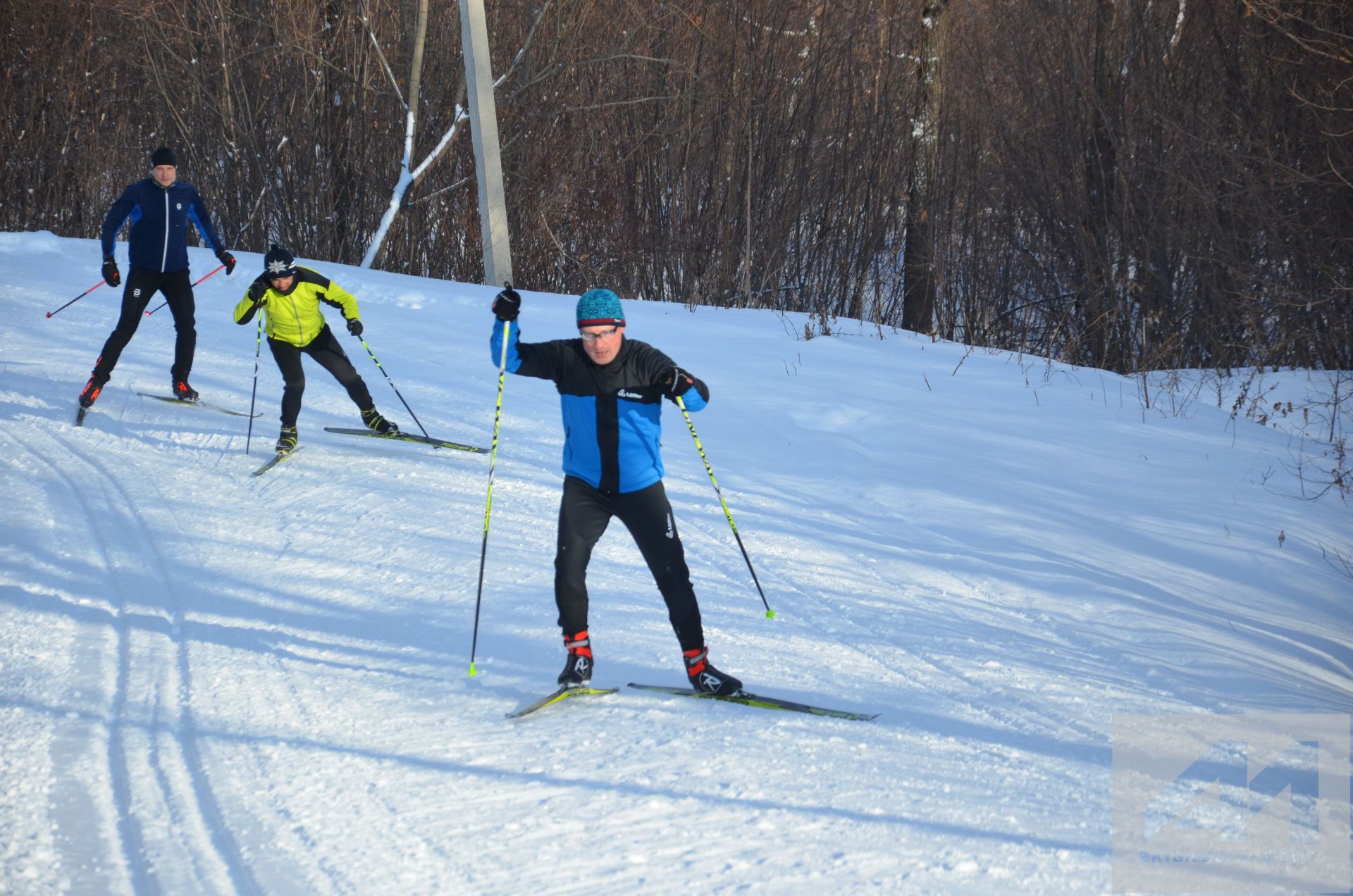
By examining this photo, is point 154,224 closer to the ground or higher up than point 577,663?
higher up

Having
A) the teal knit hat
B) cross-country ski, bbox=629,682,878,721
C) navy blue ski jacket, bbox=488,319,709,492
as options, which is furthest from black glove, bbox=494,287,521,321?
cross-country ski, bbox=629,682,878,721

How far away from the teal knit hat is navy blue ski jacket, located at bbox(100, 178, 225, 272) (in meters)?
5.34

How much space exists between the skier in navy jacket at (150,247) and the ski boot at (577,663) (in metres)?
5.49

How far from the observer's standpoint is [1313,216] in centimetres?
1189

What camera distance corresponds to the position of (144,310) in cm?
874

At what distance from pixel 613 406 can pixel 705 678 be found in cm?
116

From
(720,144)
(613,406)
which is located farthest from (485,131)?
(613,406)

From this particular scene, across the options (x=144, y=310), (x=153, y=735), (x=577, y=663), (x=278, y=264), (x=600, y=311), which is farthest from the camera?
(x=144, y=310)

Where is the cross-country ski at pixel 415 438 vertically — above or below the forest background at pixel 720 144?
below

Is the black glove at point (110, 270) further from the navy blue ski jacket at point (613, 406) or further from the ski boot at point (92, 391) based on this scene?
the navy blue ski jacket at point (613, 406)

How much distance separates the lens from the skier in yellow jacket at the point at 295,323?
299 inches

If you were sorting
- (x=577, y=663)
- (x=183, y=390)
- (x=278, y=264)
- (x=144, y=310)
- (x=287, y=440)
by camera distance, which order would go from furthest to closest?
(x=183, y=390)
(x=144, y=310)
(x=287, y=440)
(x=278, y=264)
(x=577, y=663)

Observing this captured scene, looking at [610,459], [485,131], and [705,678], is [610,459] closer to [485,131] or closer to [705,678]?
[705,678]

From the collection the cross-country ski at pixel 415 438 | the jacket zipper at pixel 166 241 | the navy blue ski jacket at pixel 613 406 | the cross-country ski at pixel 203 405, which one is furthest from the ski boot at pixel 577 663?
the jacket zipper at pixel 166 241
